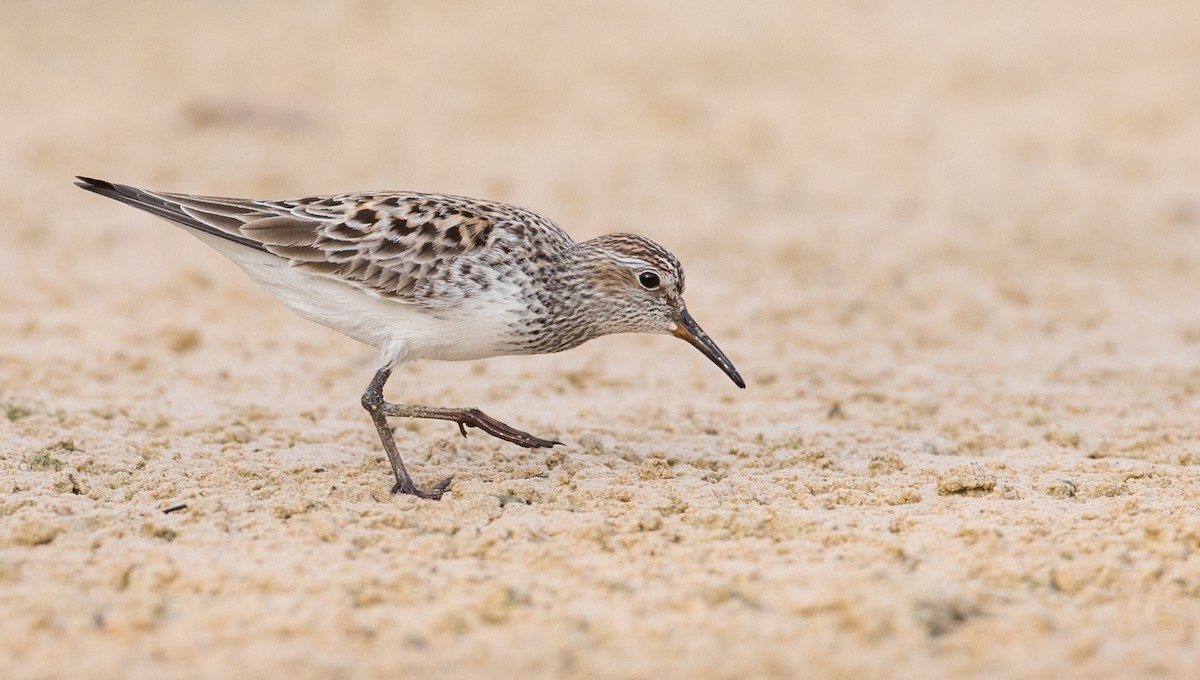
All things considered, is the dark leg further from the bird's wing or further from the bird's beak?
the bird's beak

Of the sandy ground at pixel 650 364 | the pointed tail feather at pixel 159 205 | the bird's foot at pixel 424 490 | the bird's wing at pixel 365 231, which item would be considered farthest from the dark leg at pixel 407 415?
the pointed tail feather at pixel 159 205

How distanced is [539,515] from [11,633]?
6.39 ft

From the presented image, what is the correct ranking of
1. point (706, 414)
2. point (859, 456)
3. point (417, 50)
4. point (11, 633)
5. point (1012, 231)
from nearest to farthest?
point (11, 633)
point (859, 456)
point (706, 414)
point (1012, 231)
point (417, 50)

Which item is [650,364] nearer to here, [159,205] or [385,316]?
[385,316]

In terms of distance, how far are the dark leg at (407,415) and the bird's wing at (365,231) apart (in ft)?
1.51

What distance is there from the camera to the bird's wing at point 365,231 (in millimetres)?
5898

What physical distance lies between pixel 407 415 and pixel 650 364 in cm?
261

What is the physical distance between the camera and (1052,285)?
382 inches

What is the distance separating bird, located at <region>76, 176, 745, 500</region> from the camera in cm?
585

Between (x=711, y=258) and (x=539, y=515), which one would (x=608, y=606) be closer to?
(x=539, y=515)

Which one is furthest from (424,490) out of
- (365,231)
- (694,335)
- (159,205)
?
(159,205)

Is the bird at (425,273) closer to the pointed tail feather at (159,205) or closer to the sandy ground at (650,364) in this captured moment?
the pointed tail feather at (159,205)

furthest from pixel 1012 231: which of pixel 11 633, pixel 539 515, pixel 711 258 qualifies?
pixel 11 633

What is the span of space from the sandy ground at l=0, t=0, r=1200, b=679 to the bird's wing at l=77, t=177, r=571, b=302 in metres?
0.89
